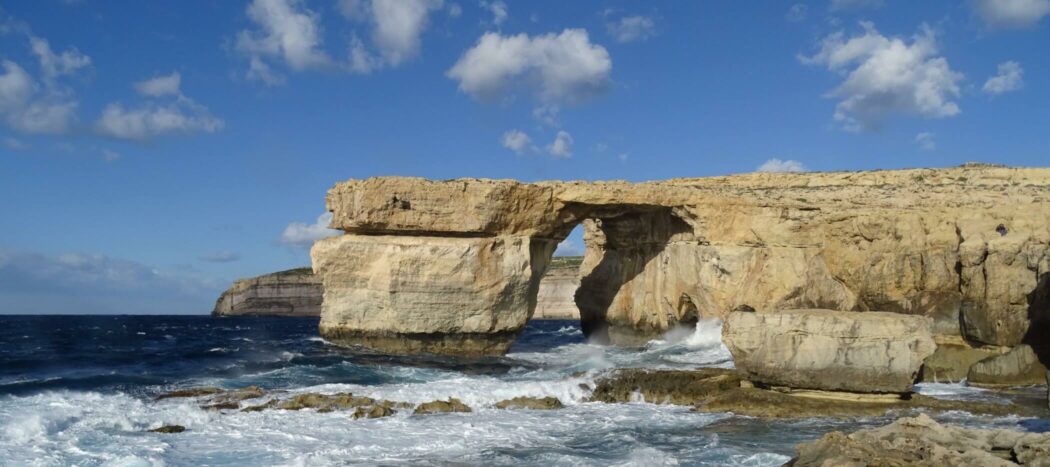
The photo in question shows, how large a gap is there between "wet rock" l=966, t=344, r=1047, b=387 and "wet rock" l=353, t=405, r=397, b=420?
40.4ft

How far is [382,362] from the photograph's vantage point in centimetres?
2092

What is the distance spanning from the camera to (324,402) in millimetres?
14266

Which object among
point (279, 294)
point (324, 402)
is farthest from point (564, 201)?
point (279, 294)

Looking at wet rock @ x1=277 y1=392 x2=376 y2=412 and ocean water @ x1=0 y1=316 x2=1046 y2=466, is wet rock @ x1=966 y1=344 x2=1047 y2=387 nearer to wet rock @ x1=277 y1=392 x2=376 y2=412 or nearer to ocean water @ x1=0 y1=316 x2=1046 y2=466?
ocean water @ x1=0 y1=316 x2=1046 y2=466

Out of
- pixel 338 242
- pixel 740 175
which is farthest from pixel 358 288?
pixel 740 175

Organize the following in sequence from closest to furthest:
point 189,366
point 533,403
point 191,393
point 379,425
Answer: point 379,425 → point 533,403 → point 191,393 → point 189,366

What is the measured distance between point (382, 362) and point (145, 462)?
433 inches

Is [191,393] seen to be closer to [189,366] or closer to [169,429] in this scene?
[169,429]

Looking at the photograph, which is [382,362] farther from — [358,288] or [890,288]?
[890,288]

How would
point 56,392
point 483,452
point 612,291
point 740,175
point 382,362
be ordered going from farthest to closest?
1. point 740,175
2. point 612,291
3. point 382,362
4. point 56,392
5. point 483,452

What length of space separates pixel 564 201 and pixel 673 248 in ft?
15.8

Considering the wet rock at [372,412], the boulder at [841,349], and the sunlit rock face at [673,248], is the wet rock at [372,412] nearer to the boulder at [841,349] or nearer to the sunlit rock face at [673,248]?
the boulder at [841,349]

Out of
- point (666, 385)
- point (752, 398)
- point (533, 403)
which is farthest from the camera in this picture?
point (666, 385)

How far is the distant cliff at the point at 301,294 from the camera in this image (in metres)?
78.2
